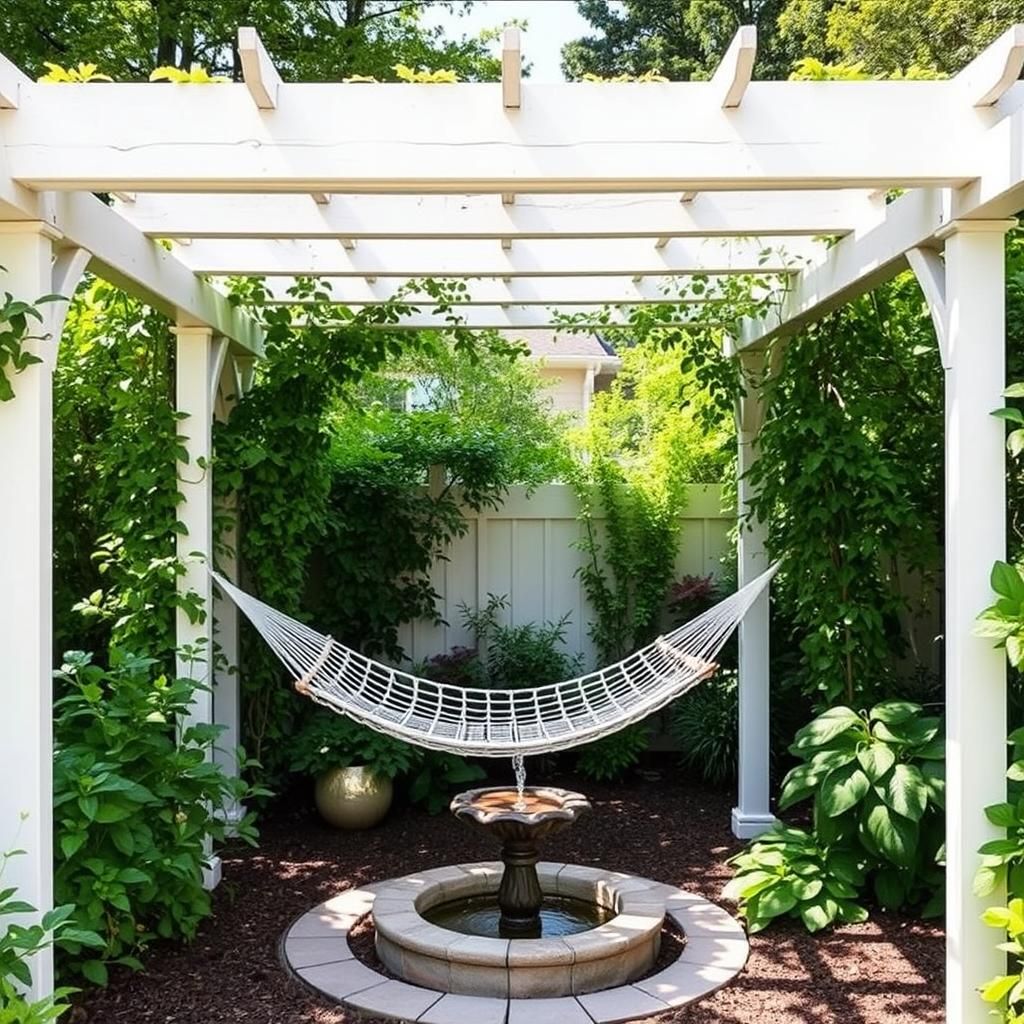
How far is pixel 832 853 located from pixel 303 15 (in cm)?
790

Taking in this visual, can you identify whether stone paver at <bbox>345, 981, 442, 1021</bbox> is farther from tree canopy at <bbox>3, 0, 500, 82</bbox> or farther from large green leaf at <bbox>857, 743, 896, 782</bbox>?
tree canopy at <bbox>3, 0, 500, 82</bbox>

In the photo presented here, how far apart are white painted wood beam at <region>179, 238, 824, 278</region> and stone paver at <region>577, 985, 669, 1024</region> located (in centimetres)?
214

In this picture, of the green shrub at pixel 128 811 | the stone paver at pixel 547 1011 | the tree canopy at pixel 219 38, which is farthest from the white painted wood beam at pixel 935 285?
the tree canopy at pixel 219 38

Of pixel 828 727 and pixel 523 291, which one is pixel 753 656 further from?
pixel 523 291

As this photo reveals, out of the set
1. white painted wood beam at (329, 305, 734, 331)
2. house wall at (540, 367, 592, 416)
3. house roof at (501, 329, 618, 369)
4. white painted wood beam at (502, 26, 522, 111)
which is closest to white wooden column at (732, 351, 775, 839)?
white painted wood beam at (329, 305, 734, 331)

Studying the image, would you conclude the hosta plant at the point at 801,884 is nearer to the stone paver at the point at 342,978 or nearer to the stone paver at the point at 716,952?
the stone paver at the point at 716,952

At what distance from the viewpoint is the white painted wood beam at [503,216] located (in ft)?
9.64

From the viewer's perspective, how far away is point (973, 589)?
2275 millimetres

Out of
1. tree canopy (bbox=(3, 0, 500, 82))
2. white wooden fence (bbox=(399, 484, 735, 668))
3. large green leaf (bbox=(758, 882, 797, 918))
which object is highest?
tree canopy (bbox=(3, 0, 500, 82))

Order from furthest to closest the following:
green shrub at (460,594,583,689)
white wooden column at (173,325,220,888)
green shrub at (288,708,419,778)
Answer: green shrub at (460,594,583,689), green shrub at (288,708,419,778), white wooden column at (173,325,220,888)

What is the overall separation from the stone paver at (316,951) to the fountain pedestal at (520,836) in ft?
1.44

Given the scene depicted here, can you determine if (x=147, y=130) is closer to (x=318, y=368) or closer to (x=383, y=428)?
(x=318, y=368)

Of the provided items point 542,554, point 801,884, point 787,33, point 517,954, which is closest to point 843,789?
point 801,884

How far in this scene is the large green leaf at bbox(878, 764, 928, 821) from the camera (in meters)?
2.97
